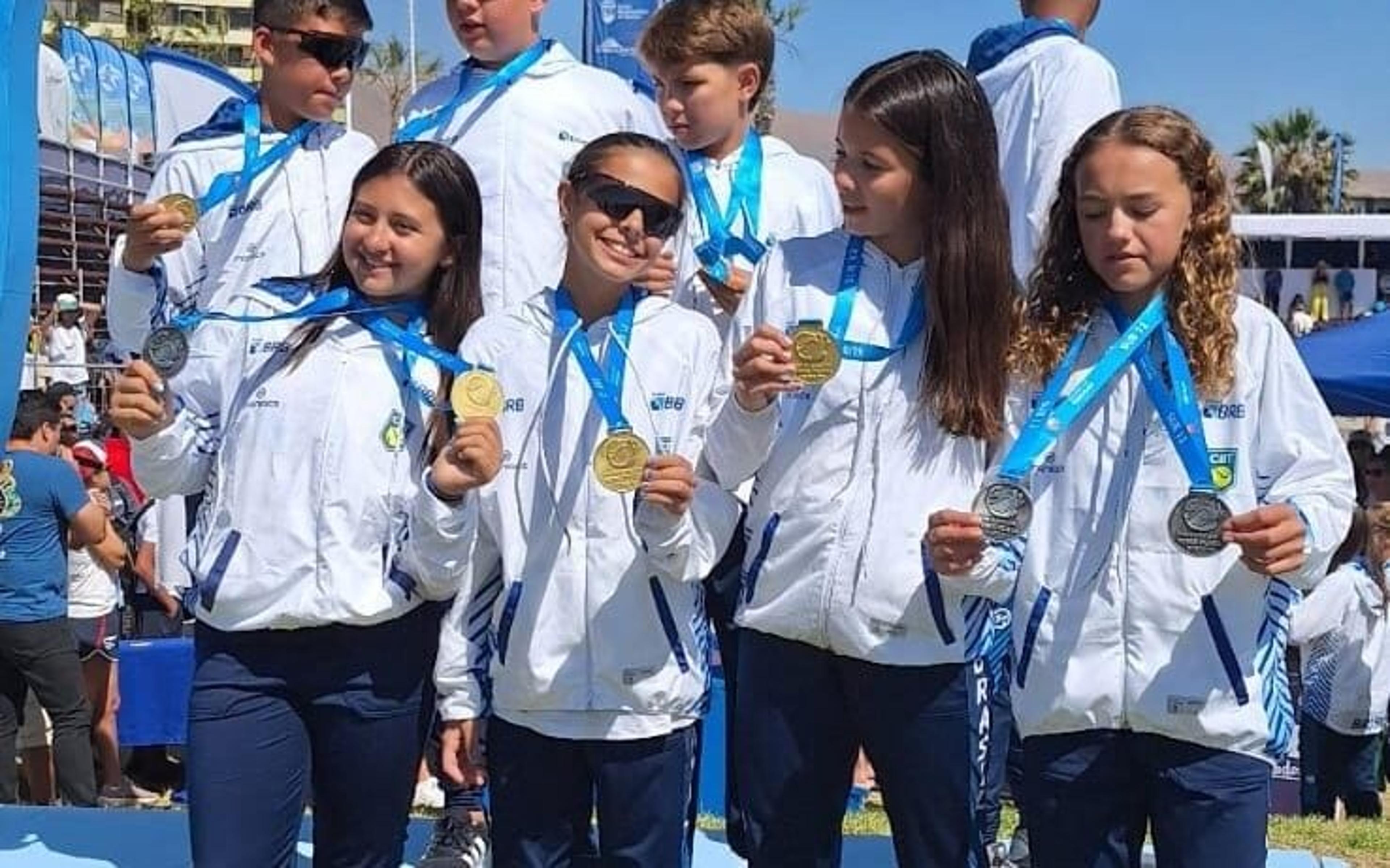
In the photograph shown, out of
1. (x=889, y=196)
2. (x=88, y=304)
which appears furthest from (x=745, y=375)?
(x=88, y=304)

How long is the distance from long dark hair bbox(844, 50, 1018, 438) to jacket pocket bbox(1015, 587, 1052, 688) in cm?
31

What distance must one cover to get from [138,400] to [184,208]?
51 cm

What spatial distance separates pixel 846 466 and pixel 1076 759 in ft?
2.14

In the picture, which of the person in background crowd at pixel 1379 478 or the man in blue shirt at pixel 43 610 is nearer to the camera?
the man in blue shirt at pixel 43 610

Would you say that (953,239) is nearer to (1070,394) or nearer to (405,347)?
(1070,394)

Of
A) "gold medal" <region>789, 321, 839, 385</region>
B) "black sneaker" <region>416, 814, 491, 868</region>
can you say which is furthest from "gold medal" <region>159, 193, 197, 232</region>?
"black sneaker" <region>416, 814, 491, 868</region>

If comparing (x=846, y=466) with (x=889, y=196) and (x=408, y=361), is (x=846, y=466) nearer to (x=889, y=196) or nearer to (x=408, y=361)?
(x=889, y=196)

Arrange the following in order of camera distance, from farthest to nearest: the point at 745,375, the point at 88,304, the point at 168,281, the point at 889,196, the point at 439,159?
the point at 88,304 < the point at 168,281 < the point at 439,159 < the point at 889,196 < the point at 745,375

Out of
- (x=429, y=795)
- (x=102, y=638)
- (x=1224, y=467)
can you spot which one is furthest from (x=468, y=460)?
(x=102, y=638)

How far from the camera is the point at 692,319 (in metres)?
3.21

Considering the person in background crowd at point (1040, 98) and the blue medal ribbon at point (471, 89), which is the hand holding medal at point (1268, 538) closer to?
the person in background crowd at point (1040, 98)

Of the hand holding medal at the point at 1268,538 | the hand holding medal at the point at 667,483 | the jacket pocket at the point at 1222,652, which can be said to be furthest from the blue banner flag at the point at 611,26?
the hand holding medal at the point at 1268,538

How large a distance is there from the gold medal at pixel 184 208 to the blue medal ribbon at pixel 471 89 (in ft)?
2.13

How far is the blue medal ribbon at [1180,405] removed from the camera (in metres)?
2.82
